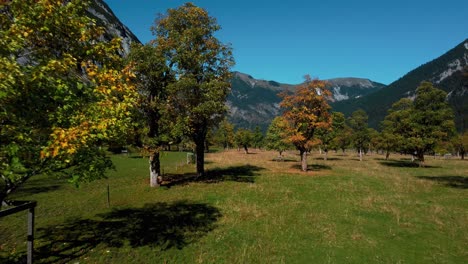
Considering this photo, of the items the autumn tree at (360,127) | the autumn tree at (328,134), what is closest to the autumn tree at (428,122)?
the autumn tree at (328,134)

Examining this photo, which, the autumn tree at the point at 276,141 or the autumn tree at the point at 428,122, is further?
the autumn tree at the point at 276,141

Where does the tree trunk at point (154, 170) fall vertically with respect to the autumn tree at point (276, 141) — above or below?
below

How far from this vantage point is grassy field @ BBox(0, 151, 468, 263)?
14148 mm

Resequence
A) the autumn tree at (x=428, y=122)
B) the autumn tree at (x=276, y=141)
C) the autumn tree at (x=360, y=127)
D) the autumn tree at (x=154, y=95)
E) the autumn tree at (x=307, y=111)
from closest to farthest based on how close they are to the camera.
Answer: the autumn tree at (x=154, y=95)
the autumn tree at (x=307, y=111)
the autumn tree at (x=428, y=122)
the autumn tree at (x=276, y=141)
the autumn tree at (x=360, y=127)

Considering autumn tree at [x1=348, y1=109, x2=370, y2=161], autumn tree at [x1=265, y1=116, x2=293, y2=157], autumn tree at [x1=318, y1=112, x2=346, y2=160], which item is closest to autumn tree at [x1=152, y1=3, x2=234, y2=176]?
autumn tree at [x1=265, y1=116, x2=293, y2=157]

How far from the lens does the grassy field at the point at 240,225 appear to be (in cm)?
1415

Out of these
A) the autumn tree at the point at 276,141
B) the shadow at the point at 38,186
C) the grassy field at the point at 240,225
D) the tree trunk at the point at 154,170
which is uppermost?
the autumn tree at the point at 276,141

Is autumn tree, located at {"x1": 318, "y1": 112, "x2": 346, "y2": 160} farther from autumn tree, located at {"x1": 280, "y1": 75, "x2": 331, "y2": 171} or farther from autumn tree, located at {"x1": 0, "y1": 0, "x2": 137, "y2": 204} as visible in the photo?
autumn tree, located at {"x1": 0, "y1": 0, "x2": 137, "y2": 204}

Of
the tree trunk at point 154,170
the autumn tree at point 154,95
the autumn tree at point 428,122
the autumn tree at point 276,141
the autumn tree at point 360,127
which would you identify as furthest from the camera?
the autumn tree at point 360,127

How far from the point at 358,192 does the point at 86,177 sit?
27.3m

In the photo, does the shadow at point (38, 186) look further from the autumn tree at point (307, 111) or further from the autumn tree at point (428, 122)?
the autumn tree at point (428, 122)

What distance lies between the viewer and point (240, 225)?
1845 cm

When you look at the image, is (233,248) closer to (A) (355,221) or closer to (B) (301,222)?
(B) (301,222)

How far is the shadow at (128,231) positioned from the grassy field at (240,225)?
0.18 ft
